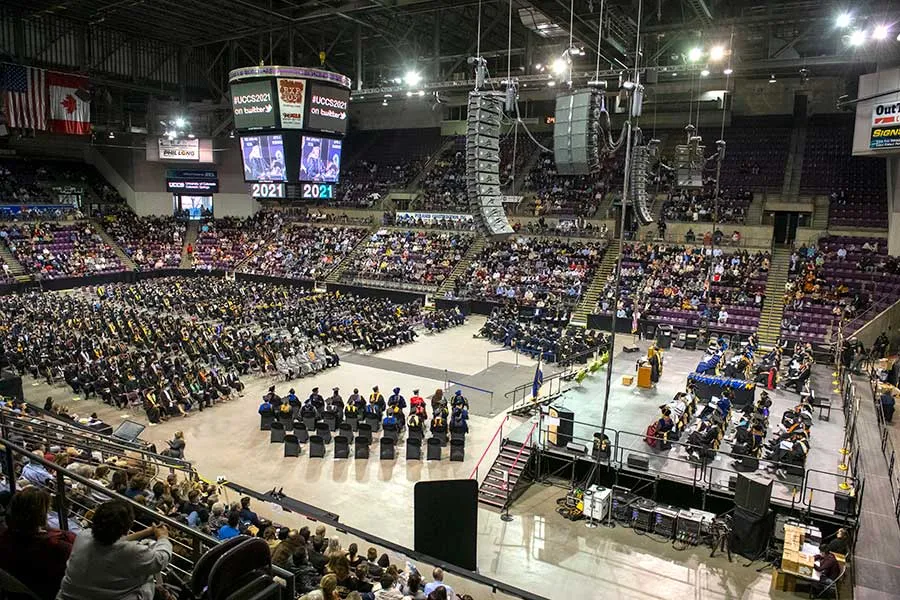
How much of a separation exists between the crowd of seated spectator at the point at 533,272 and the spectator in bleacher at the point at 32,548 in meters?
28.4

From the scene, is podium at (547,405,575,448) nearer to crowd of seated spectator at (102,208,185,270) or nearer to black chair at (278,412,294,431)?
black chair at (278,412,294,431)

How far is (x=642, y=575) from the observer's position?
10.6 meters

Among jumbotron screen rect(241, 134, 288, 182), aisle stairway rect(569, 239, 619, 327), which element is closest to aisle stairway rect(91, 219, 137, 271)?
jumbotron screen rect(241, 134, 288, 182)

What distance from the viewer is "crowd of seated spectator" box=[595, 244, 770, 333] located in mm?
27781

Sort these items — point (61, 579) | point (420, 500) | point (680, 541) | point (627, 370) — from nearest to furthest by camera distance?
point (61, 579) → point (420, 500) → point (680, 541) → point (627, 370)

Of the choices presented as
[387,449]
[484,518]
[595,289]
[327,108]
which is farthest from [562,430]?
[595,289]

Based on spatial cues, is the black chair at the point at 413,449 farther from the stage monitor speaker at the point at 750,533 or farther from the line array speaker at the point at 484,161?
the stage monitor speaker at the point at 750,533

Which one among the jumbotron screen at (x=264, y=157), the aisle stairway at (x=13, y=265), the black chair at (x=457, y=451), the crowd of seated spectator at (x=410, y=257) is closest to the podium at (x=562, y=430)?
the black chair at (x=457, y=451)

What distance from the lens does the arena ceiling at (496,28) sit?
21.6 meters

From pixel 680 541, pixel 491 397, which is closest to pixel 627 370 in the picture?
pixel 491 397

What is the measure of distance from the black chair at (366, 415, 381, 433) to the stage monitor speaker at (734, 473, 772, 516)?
8535mm

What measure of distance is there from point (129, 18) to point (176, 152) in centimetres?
1092

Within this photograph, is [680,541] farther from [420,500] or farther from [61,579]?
[61,579]

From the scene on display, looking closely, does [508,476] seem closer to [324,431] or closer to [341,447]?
[341,447]
